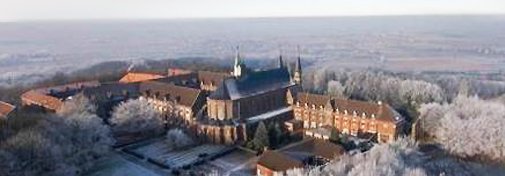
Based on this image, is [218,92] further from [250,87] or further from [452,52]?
[452,52]

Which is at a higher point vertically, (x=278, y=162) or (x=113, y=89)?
(x=113, y=89)

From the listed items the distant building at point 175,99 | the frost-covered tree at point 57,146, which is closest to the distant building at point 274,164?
the frost-covered tree at point 57,146

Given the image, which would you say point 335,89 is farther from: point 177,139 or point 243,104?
point 177,139

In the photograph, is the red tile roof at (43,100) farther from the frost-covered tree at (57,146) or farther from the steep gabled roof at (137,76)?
the steep gabled roof at (137,76)

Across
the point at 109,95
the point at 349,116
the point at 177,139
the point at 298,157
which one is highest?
the point at 109,95

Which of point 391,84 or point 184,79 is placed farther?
point 391,84

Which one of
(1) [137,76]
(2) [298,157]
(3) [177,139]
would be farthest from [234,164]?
(1) [137,76]

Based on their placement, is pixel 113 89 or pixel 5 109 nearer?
pixel 5 109

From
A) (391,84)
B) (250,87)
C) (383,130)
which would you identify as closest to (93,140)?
(250,87)
